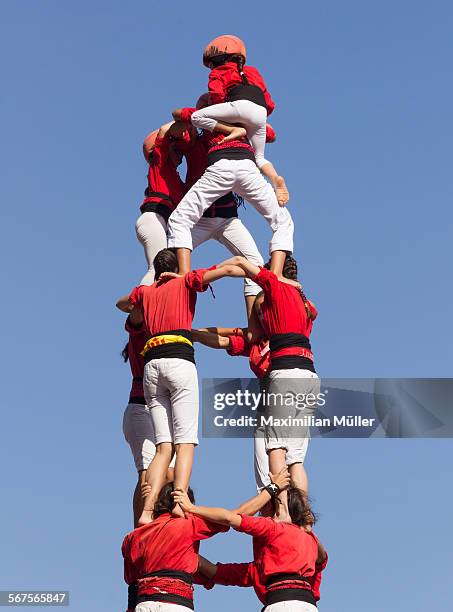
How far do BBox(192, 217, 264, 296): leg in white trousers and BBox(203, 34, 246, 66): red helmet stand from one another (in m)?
2.56

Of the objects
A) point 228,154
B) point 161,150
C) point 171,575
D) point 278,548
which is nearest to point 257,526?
point 278,548

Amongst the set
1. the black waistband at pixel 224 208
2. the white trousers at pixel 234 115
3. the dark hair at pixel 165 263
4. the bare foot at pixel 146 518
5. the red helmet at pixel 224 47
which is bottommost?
the bare foot at pixel 146 518

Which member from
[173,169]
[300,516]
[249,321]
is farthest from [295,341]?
[173,169]

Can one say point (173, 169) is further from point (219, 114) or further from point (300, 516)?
point (300, 516)

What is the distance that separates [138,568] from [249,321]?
5.05 meters

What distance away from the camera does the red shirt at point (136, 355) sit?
869 inches

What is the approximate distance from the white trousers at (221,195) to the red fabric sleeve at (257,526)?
5.39 metres

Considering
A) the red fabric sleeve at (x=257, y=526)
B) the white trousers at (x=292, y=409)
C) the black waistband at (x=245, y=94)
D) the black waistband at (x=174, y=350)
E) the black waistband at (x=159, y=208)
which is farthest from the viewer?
the black waistband at (x=159, y=208)

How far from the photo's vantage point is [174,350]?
2039 centimetres

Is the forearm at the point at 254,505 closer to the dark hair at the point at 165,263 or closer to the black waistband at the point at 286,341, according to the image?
the black waistband at the point at 286,341

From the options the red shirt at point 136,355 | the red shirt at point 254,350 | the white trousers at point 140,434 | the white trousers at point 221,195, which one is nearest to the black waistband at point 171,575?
the white trousers at point 140,434

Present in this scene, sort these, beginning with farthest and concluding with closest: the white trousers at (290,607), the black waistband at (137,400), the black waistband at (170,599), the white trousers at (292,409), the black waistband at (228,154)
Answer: the black waistband at (228,154) → the black waistband at (137,400) → the white trousers at (292,409) → the white trousers at (290,607) → the black waistband at (170,599)

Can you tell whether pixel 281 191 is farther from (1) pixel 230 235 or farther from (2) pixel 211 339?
(2) pixel 211 339

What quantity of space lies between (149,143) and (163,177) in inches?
27.4
